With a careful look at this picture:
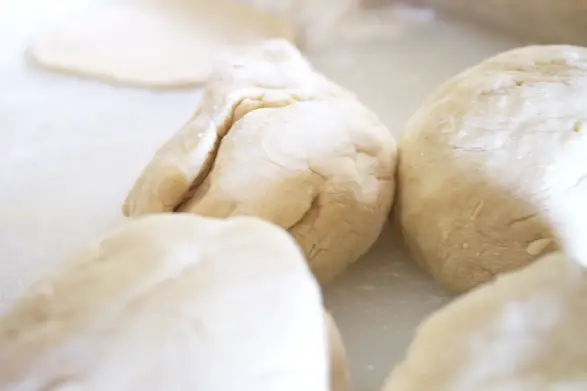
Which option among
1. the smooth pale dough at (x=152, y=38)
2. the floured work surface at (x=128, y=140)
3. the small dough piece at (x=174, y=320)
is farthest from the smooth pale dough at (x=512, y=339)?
the smooth pale dough at (x=152, y=38)

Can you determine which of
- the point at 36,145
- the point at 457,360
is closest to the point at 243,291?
the point at 457,360

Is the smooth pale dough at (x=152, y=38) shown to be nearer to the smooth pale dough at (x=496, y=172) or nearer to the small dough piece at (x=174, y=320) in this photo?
the smooth pale dough at (x=496, y=172)

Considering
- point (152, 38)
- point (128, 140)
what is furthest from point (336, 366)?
point (152, 38)

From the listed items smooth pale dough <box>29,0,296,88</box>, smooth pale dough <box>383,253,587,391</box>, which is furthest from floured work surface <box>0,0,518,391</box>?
smooth pale dough <box>383,253,587,391</box>

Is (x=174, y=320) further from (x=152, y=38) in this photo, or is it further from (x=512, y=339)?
(x=152, y=38)

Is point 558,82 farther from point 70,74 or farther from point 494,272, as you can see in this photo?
point 70,74

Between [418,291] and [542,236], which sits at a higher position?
[542,236]

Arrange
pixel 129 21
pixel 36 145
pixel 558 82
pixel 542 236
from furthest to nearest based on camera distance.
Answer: pixel 129 21 < pixel 36 145 < pixel 558 82 < pixel 542 236
